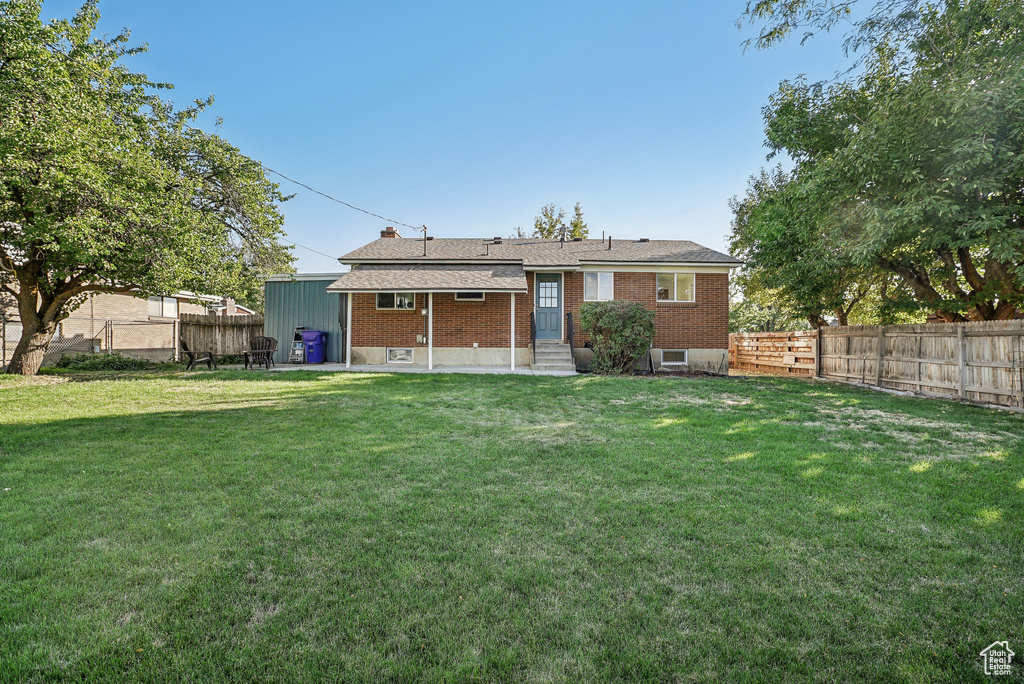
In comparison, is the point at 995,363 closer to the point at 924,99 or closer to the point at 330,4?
the point at 924,99

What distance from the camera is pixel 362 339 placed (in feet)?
51.4

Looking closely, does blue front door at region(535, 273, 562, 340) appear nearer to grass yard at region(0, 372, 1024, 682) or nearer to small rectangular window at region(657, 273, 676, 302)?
small rectangular window at region(657, 273, 676, 302)

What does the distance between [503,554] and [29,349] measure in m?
14.8

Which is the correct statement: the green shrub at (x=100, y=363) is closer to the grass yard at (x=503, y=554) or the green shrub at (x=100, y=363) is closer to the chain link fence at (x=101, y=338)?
the chain link fence at (x=101, y=338)

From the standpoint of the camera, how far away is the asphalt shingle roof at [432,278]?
13797 mm

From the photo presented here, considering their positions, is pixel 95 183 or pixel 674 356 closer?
pixel 95 183

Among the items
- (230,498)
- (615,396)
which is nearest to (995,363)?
(615,396)

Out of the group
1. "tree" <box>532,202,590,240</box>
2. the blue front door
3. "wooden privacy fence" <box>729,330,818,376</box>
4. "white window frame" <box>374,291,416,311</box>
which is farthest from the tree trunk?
"tree" <box>532,202,590,240</box>

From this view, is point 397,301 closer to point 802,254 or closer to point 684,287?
point 684,287

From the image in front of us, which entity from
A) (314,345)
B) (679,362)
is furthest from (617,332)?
(314,345)

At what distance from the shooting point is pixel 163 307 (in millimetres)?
21375

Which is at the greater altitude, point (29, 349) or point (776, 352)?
point (29, 349)

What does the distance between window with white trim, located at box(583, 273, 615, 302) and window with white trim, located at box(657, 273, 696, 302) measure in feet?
5.75
